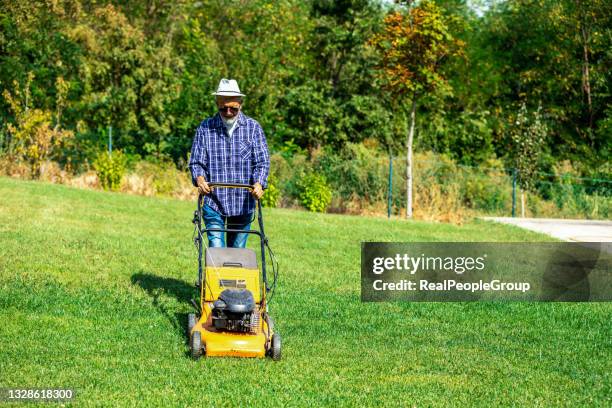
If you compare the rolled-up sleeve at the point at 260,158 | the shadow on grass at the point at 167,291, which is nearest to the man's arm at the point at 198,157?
the rolled-up sleeve at the point at 260,158

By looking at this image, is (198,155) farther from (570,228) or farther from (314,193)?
(570,228)

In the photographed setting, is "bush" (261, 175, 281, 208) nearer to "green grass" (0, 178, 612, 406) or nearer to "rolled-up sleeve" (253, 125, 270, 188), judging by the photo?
"green grass" (0, 178, 612, 406)

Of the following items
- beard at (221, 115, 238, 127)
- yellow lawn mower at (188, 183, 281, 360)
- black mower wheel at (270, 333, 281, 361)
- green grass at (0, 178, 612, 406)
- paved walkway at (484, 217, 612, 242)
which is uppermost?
beard at (221, 115, 238, 127)

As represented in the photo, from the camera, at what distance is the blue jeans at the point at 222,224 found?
25.4ft

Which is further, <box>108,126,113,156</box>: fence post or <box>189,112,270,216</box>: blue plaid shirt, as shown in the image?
<box>108,126,113,156</box>: fence post

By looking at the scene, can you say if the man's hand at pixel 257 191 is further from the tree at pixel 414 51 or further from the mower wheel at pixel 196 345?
the tree at pixel 414 51

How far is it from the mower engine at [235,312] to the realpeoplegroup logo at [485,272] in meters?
3.31

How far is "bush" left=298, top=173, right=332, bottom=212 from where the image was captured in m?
19.4

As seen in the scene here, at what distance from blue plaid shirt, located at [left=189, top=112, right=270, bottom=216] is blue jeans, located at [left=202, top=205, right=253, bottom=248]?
0.21 ft

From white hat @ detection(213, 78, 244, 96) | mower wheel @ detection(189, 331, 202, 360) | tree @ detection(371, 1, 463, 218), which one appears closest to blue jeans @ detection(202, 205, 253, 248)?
white hat @ detection(213, 78, 244, 96)

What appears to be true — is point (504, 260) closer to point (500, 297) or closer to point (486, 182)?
point (500, 297)

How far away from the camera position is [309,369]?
6.54 metres

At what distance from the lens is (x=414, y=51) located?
20047 millimetres

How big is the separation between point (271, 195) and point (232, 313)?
496 inches
